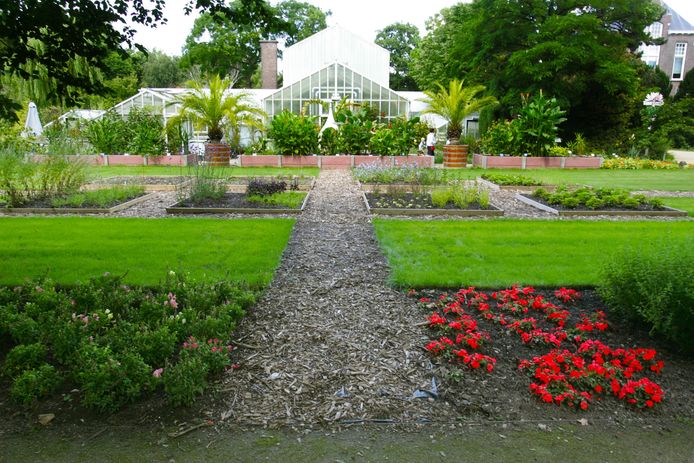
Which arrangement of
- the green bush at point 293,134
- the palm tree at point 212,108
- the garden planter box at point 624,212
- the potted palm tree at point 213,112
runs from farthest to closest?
1. the palm tree at point 212,108
2. the potted palm tree at point 213,112
3. the green bush at point 293,134
4. the garden planter box at point 624,212

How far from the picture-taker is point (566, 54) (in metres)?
21.7

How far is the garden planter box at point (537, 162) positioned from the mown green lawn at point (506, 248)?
10995mm

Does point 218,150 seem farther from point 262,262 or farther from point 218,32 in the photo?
point 218,32

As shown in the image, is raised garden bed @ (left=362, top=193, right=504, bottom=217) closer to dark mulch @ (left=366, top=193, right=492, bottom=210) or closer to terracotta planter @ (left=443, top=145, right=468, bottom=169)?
dark mulch @ (left=366, top=193, right=492, bottom=210)

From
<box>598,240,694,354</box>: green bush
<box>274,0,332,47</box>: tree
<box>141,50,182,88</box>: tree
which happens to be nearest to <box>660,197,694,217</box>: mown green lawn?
<box>598,240,694,354</box>: green bush

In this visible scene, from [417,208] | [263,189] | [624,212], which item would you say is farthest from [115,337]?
[624,212]

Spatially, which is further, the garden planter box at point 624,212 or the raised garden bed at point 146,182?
the raised garden bed at point 146,182

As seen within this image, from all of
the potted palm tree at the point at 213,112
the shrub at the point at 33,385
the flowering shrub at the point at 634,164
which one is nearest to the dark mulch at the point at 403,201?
the shrub at the point at 33,385

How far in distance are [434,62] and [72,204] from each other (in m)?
32.0

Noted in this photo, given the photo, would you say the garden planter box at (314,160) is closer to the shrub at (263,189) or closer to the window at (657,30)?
the shrub at (263,189)

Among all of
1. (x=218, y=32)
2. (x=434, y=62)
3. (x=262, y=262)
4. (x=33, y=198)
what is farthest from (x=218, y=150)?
(x=218, y=32)

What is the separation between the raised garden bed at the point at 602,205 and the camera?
9.49m

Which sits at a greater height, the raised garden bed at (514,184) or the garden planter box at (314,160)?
the garden planter box at (314,160)

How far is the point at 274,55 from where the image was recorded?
36312mm
